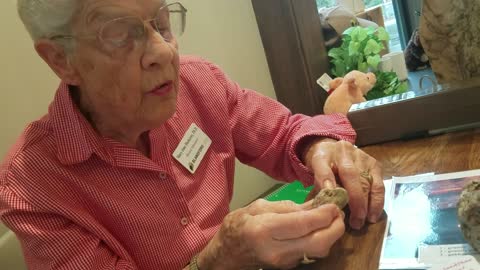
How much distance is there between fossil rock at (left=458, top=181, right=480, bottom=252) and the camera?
68 cm

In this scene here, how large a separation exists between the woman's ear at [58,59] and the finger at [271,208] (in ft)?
1.58

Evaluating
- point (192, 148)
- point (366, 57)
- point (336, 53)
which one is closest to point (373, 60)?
point (366, 57)

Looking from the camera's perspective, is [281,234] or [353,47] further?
[353,47]

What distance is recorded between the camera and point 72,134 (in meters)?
0.97

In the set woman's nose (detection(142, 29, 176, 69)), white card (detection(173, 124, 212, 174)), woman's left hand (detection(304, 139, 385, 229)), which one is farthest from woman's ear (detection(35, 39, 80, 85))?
woman's left hand (detection(304, 139, 385, 229))

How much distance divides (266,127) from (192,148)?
0.78 ft

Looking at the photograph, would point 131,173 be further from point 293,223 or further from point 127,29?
point 293,223

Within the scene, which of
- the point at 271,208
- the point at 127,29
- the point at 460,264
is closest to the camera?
the point at 460,264

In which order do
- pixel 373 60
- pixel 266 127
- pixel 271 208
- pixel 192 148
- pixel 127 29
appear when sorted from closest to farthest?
1. pixel 271 208
2. pixel 127 29
3. pixel 192 148
4. pixel 266 127
5. pixel 373 60

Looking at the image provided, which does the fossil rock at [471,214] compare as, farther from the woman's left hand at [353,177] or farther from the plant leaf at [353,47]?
the plant leaf at [353,47]

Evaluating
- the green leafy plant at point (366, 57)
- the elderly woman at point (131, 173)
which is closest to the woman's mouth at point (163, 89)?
the elderly woman at point (131, 173)

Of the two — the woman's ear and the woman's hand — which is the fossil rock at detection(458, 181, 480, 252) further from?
the woman's ear

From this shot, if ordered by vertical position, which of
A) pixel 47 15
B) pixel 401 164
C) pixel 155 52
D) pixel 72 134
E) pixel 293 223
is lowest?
pixel 401 164

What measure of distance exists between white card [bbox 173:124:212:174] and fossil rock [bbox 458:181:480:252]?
25.3 inches
